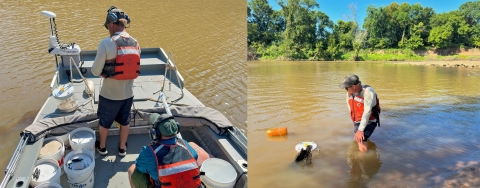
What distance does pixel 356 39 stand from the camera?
30766mm

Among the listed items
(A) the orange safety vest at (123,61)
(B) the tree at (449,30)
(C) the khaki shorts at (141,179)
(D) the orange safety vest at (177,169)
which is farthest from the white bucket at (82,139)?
(B) the tree at (449,30)

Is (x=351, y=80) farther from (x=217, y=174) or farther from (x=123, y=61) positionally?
(x=123, y=61)

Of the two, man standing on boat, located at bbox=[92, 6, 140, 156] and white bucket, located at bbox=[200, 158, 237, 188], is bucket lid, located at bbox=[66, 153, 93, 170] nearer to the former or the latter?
man standing on boat, located at bbox=[92, 6, 140, 156]

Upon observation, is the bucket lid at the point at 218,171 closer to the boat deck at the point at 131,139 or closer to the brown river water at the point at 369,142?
the boat deck at the point at 131,139

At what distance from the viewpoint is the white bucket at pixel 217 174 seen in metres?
2.55

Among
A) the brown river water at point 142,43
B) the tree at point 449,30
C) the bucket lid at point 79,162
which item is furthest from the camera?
the tree at point 449,30

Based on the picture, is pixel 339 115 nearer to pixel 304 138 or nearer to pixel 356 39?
pixel 304 138

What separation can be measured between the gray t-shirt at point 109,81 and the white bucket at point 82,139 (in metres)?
0.43

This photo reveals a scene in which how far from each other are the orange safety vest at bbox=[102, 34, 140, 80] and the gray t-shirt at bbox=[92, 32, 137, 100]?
3 centimetres

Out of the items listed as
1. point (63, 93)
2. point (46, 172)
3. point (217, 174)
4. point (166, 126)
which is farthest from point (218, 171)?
point (63, 93)

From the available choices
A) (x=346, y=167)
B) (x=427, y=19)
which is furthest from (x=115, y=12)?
(x=427, y=19)

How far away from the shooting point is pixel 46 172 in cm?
265

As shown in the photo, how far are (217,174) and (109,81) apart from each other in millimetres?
1128

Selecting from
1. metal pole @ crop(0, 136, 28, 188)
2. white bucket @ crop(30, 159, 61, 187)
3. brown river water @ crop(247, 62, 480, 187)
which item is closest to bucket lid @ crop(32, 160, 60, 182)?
white bucket @ crop(30, 159, 61, 187)
